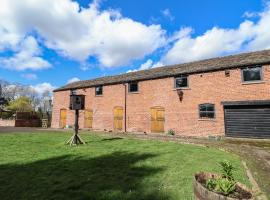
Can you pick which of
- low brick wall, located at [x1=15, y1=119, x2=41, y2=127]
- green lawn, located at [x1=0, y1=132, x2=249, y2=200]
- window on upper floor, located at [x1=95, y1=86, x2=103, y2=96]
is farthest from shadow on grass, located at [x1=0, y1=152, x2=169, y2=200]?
low brick wall, located at [x1=15, y1=119, x2=41, y2=127]

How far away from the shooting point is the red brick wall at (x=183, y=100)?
703 inches

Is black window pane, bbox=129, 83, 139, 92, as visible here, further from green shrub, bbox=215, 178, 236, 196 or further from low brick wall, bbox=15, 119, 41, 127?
green shrub, bbox=215, 178, 236, 196

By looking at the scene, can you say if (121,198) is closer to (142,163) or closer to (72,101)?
(142,163)

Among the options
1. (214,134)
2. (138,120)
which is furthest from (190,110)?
(138,120)

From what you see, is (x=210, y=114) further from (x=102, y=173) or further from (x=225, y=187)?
(x=225, y=187)

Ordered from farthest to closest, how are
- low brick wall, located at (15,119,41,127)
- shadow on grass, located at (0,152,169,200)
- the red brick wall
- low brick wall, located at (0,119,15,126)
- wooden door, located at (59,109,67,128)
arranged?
1. low brick wall, located at (0,119,15,126)
2. wooden door, located at (59,109,67,128)
3. low brick wall, located at (15,119,41,127)
4. the red brick wall
5. shadow on grass, located at (0,152,169,200)

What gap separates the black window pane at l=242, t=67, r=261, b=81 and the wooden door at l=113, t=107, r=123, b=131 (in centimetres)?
1211

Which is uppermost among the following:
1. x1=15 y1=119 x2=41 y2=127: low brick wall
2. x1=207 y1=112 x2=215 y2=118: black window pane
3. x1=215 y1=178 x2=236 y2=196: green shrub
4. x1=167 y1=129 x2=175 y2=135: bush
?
x1=207 y1=112 x2=215 y2=118: black window pane

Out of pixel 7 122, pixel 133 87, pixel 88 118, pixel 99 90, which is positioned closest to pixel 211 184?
pixel 133 87

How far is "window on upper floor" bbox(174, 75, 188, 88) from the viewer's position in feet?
68.1

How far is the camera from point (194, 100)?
19.9m

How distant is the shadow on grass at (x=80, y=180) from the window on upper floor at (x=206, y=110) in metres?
10.9

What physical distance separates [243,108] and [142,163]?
38.3 ft

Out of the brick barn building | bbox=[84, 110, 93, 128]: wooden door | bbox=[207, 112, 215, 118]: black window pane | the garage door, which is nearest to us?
the garage door
